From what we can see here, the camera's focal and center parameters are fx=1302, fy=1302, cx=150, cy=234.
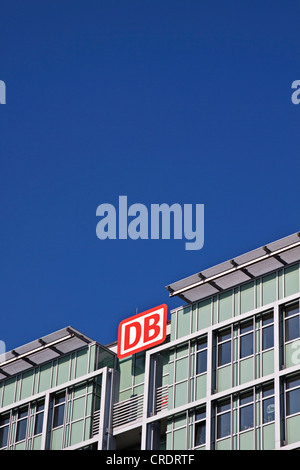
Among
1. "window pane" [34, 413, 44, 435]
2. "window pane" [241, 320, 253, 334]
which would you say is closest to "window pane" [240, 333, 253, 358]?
"window pane" [241, 320, 253, 334]

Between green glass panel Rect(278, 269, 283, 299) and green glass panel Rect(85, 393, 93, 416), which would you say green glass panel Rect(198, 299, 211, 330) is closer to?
green glass panel Rect(278, 269, 283, 299)

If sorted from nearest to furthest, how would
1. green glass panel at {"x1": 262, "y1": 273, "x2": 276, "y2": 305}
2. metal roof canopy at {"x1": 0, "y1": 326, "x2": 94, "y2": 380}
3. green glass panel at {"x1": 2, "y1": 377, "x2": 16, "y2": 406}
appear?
green glass panel at {"x1": 262, "y1": 273, "x2": 276, "y2": 305} → metal roof canopy at {"x1": 0, "y1": 326, "x2": 94, "y2": 380} → green glass panel at {"x1": 2, "y1": 377, "x2": 16, "y2": 406}

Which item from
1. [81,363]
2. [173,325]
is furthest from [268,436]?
[81,363]

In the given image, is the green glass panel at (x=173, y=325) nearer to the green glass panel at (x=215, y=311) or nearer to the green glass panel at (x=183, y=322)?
the green glass panel at (x=183, y=322)

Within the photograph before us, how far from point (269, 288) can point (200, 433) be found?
25.1ft

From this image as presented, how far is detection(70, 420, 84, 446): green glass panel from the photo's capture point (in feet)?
217

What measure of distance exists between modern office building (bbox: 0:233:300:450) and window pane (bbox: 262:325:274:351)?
54 millimetres

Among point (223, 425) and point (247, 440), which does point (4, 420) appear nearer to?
point (223, 425)

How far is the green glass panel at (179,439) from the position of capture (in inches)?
2426

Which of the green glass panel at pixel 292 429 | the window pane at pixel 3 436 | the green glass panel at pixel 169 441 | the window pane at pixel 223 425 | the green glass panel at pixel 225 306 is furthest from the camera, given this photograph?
the window pane at pixel 3 436

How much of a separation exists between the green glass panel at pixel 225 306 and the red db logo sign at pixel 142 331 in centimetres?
343

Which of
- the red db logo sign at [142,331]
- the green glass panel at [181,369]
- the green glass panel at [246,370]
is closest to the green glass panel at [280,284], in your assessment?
the green glass panel at [246,370]

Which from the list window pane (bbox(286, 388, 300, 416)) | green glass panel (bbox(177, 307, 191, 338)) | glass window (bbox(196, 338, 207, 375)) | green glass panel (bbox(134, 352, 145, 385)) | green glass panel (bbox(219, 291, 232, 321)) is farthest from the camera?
green glass panel (bbox(134, 352, 145, 385))

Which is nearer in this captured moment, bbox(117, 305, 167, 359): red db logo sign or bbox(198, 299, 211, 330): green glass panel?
bbox(198, 299, 211, 330): green glass panel
